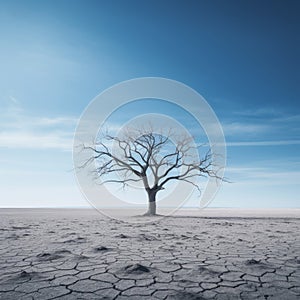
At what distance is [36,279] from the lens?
12.3 ft

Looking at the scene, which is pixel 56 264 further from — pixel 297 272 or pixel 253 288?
pixel 297 272

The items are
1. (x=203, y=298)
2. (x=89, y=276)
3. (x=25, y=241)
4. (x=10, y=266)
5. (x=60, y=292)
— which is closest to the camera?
(x=203, y=298)

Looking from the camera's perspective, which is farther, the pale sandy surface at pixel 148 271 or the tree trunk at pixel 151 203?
the tree trunk at pixel 151 203

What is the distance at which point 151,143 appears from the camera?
2042cm

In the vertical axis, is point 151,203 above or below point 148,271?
above

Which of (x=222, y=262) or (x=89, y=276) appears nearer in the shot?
(x=89, y=276)

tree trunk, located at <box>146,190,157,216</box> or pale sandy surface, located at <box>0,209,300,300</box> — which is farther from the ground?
tree trunk, located at <box>146,190,157,216</box>

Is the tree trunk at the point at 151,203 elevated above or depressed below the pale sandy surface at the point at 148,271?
above

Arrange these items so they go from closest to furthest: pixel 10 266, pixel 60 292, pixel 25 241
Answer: pixel 60 292
pixel 10 266
pixel 25 241

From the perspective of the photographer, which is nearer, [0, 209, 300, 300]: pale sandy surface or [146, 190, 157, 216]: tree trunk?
[0, 209, 300, 300]: pale sandy surface

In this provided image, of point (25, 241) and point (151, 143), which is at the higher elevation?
point (151, 143)

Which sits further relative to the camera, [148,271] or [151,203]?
[151,203]

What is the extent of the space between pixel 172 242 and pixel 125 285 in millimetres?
3665

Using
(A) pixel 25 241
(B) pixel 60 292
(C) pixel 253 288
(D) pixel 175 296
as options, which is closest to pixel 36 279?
(B) pixel 60 292
